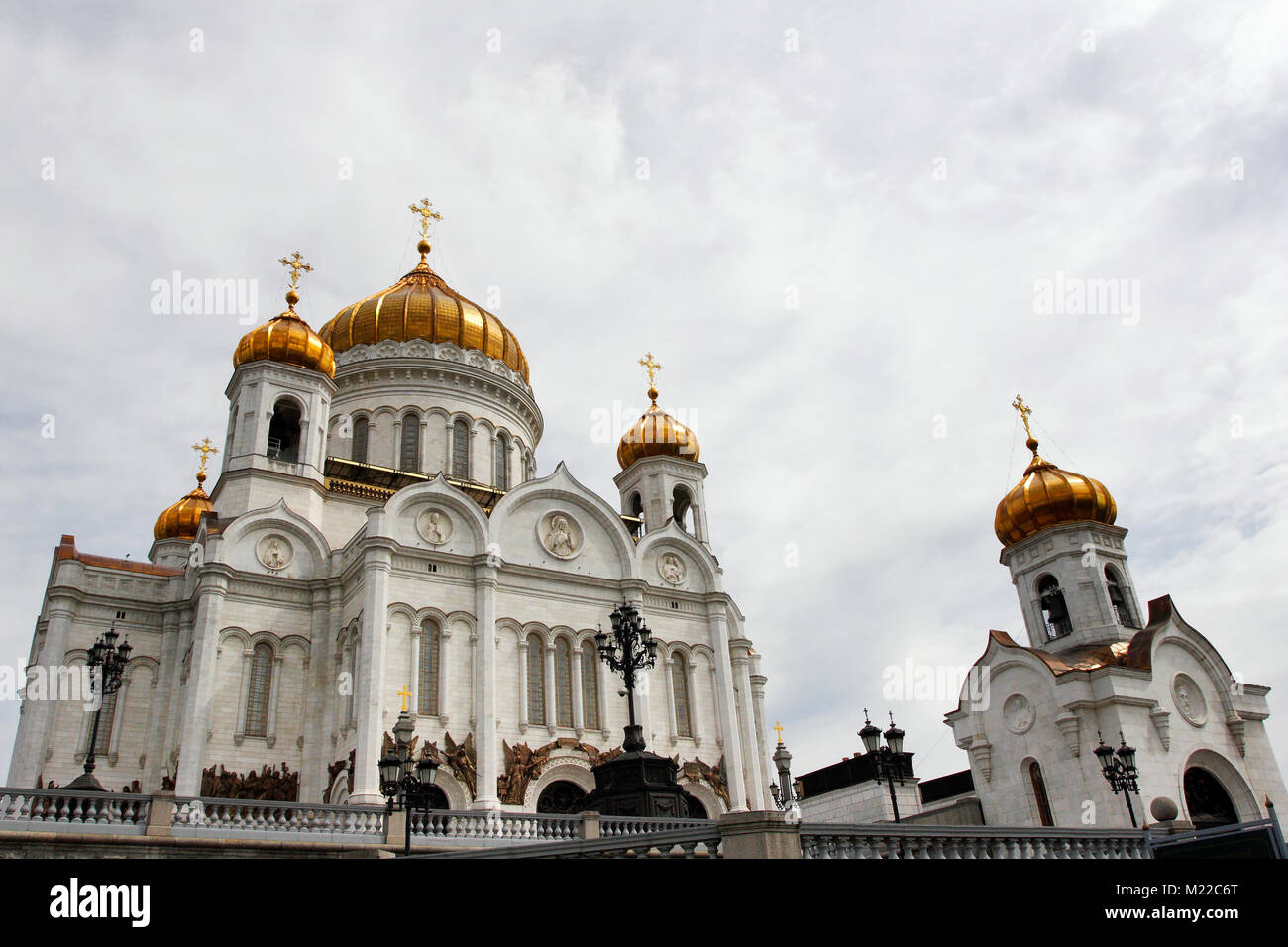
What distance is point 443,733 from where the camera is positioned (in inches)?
886

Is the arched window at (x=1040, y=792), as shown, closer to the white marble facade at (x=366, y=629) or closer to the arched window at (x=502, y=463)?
the white marble facade at (x=366, y=629)

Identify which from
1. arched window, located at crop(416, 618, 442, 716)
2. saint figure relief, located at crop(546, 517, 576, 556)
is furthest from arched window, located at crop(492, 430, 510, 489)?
arched window, located at crop(416, 618, 442, 716)

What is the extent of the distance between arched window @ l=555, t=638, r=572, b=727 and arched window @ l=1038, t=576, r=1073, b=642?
1469 centimetres

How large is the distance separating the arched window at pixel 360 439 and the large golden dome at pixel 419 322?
2.86 meters

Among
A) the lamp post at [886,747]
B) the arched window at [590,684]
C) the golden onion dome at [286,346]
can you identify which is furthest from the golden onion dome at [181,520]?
the lamp post at [886,747]

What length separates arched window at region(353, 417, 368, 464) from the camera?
31844 millimetres

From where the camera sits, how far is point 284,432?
28.9 m

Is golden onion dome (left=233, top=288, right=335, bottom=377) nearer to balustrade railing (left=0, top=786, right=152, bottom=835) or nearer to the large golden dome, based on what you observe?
the large golden dome

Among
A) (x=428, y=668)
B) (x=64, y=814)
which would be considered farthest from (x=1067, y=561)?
(x=64, y=814)

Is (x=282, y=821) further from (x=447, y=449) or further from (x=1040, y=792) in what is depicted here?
(x=1040, y=792)

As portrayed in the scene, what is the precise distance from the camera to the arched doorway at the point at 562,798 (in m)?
23.3
